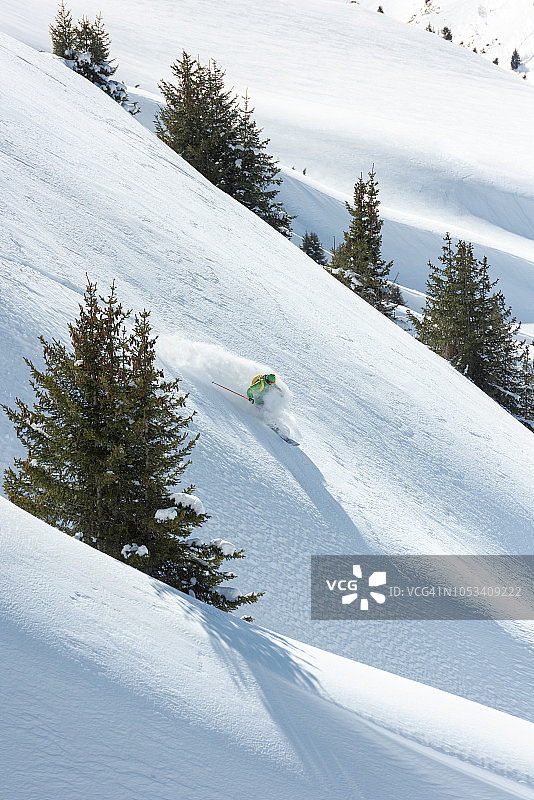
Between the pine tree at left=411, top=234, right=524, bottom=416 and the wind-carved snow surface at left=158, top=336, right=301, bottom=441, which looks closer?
the wind-carved snow surface at left=158, top=336, right=301, bottom=441

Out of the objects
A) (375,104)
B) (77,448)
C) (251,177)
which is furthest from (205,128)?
(375,104)

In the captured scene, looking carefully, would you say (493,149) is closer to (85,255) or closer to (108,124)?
(108,124)

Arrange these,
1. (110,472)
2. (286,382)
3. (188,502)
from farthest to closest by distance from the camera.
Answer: (286,382) → (188,502) → (110,472)

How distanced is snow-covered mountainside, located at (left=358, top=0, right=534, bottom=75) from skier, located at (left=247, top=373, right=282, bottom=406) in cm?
16908

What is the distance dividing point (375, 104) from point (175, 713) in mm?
82106

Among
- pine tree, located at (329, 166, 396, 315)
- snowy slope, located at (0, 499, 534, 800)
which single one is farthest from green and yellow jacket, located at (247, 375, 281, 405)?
pine tree, located at (329, 166, 396, 315)

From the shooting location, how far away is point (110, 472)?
5.01 m

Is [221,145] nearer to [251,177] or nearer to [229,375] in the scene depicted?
[251,177]

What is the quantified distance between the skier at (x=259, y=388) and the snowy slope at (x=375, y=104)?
33.1 meters

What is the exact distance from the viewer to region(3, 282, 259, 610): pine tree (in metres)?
5.10

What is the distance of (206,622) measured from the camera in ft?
14.5

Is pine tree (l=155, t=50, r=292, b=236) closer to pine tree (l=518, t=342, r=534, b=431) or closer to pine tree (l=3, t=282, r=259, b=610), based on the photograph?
pine tree (l=518, t=342, r=534, b=431)

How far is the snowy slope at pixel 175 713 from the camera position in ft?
9.18

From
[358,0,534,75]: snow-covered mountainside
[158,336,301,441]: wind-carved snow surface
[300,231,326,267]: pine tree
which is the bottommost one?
[158,336,301,441]: wind-carved snow surface
